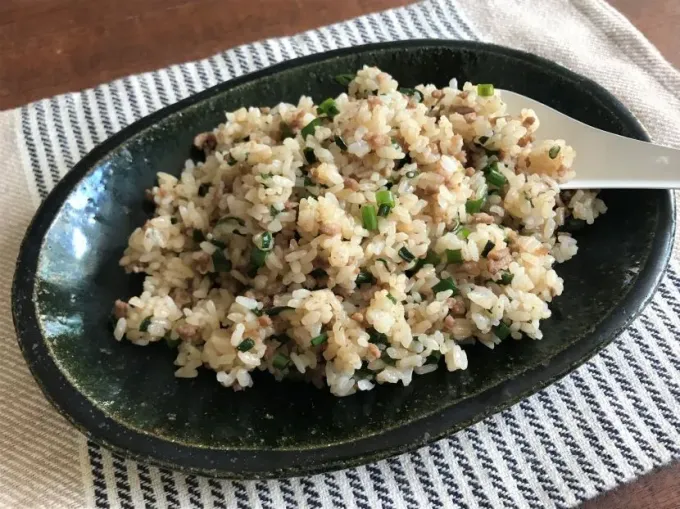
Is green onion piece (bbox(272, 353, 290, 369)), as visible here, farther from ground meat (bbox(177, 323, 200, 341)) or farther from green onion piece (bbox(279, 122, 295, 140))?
green onion piece (bbox(279, 122, 295, 140))

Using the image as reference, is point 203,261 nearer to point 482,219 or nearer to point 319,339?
point 319,339

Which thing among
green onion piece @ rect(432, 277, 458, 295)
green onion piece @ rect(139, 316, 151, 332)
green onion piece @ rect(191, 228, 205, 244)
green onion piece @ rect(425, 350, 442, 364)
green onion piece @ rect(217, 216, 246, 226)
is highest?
green onion piece @ rect(217, 216, 246, 226)

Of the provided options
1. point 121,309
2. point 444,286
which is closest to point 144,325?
point 121,309

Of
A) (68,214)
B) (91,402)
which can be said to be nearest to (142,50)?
(68,214)

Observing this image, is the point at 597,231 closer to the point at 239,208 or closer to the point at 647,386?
the point at 647,386

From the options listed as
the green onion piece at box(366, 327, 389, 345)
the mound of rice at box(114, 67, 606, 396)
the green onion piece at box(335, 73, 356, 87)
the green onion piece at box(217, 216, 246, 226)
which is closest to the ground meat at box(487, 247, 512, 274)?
the mound of rice at box(114, 67, 606, 396)
